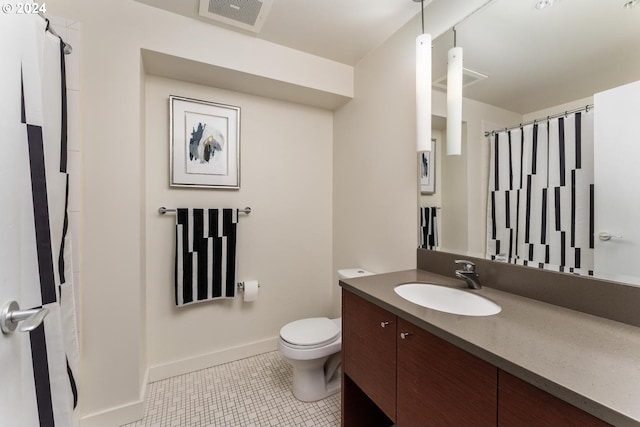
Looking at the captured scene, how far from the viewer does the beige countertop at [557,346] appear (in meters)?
0.52

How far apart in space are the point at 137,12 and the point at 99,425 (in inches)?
91.9

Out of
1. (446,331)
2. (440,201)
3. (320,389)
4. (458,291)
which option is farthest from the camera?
(320,389)

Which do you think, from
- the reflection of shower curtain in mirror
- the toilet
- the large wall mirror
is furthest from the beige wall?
the toilet

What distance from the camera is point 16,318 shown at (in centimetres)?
58

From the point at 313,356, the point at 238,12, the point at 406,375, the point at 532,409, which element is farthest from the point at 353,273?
the point at 238,12

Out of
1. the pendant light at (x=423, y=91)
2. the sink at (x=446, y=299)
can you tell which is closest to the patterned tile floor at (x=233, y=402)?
the sink at (x=446, y=299)

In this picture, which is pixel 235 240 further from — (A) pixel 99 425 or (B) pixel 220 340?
(A) pixel 99 425

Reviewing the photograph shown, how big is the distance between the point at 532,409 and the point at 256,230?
1927 mm

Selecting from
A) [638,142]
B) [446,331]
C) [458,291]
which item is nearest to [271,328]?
[458,291]

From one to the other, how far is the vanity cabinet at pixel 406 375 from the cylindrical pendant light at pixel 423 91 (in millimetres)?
967

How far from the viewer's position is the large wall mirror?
2.92 feet

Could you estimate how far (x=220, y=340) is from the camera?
82.0 inches

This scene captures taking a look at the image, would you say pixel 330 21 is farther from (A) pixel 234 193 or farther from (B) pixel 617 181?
(B) pixel 617 181

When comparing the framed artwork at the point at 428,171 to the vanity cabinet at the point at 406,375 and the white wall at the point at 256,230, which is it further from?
the white wall at the point at 256,230
